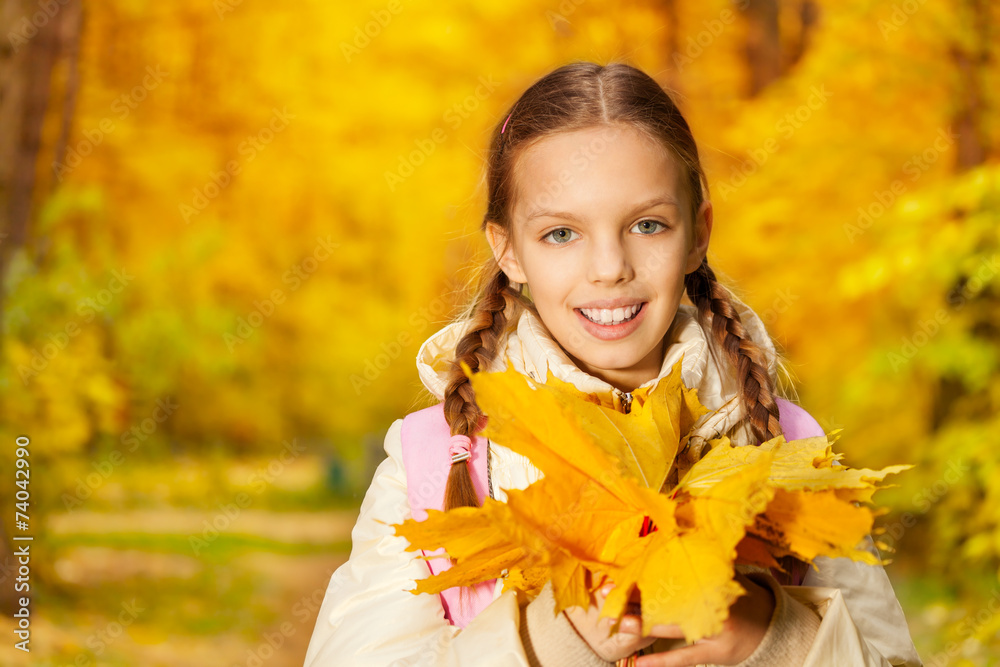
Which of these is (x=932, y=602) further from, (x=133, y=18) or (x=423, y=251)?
(x=133, y=18)

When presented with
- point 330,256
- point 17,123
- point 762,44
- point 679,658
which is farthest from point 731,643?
point 762,44

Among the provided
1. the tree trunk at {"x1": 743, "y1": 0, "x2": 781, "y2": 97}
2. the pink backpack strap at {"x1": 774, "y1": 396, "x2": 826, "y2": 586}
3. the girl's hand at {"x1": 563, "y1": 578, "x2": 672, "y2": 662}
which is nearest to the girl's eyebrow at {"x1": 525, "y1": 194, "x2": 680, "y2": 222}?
the pink backpack strap at {"x1": 774, "y1": 396, "x2": 826, "y2": 586}

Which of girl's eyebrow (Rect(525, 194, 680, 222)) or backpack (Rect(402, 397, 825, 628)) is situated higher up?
girl's eyebrow (Rect(525, 194, 680, 222))

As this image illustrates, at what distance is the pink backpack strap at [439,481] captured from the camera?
1281 millimetres

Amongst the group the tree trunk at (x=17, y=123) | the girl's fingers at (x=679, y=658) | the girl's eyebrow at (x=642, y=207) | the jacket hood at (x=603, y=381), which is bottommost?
the girl's fingers at (x=679, y=658)

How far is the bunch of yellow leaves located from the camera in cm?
89

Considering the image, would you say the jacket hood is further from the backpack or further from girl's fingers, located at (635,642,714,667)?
girl's fingers, located at (635,642,714,667)

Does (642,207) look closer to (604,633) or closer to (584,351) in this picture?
(584,351)

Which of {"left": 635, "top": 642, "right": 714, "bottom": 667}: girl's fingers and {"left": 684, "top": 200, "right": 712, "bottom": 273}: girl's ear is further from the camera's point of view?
{"left": 684, "top": 200, "right": 712, "bottom": 273}: girl's ear

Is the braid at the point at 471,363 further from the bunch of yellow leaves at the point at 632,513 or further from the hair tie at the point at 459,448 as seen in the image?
the bunch of yellow leaves at the point at 632,513

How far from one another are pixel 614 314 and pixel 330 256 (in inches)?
148

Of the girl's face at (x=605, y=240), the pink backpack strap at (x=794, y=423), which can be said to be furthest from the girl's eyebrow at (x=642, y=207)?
the pink backpack strap at (x=794, y=423)

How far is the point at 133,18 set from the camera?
183 inches

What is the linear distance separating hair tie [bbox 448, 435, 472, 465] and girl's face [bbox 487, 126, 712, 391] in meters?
0.19
